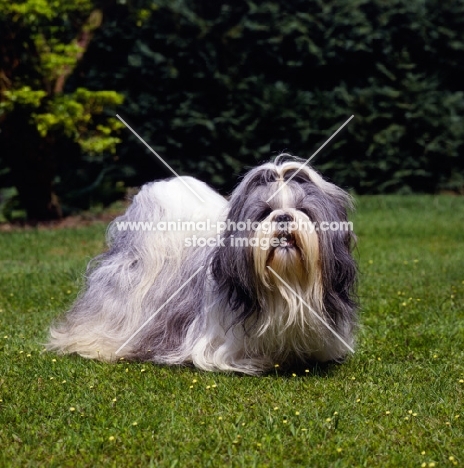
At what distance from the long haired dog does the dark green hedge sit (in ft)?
26.3

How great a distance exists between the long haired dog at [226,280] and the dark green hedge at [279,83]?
8017 millimetres

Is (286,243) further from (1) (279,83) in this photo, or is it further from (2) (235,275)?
(1) (279,83)

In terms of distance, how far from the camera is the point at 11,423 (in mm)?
4203

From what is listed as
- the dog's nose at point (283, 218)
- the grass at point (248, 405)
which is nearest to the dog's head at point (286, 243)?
the dog's nose at point (283, 218)

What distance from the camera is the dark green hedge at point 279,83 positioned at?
13594mm

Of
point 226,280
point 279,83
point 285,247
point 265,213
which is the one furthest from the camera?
point 279,83

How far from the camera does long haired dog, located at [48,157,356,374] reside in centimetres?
449

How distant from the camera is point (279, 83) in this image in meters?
13.6

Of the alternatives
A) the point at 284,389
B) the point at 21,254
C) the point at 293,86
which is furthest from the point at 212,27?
the point at 284,389

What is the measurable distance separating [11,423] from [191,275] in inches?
58.8

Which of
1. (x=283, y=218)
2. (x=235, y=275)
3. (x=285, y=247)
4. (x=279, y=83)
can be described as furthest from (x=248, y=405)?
(x=279, y=83)

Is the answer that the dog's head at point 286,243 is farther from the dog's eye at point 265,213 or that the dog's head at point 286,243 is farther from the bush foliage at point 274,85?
the bush foliage at point 274,85

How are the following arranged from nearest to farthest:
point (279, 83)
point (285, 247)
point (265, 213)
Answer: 1. point (285, 247)
2. point (265, 213)
3. point (279, 83)

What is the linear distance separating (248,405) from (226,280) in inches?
27.9
